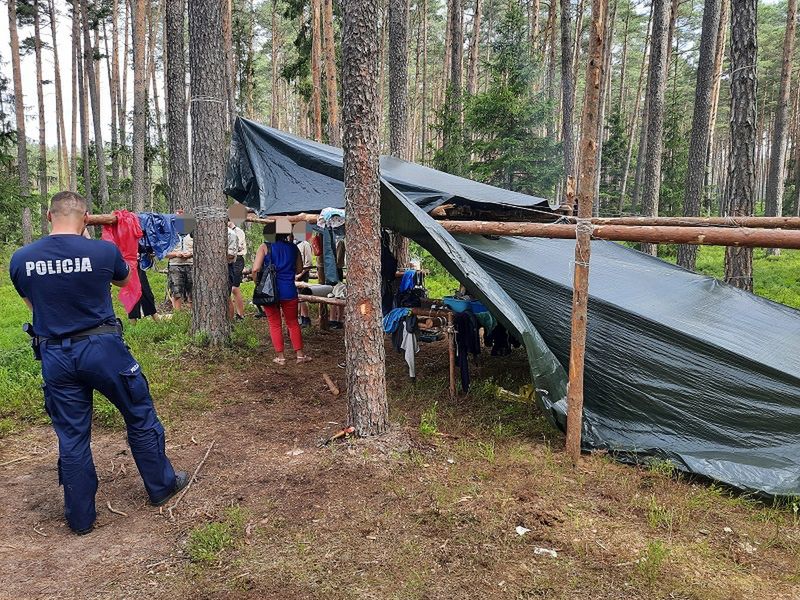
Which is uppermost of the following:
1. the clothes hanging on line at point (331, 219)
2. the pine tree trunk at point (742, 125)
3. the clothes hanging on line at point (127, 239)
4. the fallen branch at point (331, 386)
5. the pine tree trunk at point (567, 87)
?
the pine tree trunk at point (567, 87)

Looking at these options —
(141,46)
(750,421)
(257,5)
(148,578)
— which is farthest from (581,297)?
(257,5)

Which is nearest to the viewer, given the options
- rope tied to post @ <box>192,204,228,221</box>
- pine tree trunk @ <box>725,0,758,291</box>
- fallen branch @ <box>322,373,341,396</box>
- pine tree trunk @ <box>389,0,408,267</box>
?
fallen branch @ <box>322,373,341,396</box>

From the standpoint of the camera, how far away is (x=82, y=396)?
308cm

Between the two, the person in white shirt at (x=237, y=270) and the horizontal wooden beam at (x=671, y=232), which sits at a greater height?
the horizontal wooden beam at (x=671, y=232)

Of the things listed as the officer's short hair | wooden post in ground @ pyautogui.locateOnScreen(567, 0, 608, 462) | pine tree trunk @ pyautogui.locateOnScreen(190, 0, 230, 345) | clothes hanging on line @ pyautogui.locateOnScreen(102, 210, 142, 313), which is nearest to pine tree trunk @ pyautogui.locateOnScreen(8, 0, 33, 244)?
pine tree trunk @ pyautogui.locateOnScreen(190, 0, 230, 345)

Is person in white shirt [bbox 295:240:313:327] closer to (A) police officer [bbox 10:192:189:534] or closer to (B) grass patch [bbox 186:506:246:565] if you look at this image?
(A) police officer [bbox 10:192:189:534]

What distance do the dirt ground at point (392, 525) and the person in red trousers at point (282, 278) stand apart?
5.97 feet

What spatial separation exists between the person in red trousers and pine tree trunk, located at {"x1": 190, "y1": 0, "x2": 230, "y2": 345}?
63cm

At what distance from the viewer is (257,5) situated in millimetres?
26969

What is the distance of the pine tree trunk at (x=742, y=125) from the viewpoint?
636 cm

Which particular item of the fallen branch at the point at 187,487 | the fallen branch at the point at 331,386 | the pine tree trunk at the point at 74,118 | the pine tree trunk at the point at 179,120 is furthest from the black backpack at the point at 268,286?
the pine tree trunk at the point at 74,118

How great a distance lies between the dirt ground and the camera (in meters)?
2.57

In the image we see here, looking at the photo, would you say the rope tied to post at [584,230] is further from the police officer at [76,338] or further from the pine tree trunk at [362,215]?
the police officer at [76,338]

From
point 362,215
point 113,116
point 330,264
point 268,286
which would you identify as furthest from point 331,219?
point 113,116
